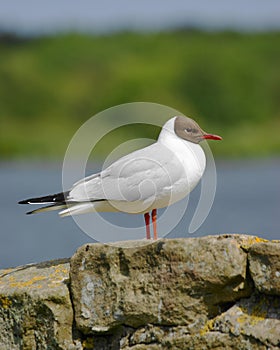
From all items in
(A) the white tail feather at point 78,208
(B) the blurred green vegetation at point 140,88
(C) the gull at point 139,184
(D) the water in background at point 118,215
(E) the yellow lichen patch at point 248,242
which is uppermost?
(B) the blurred green vegetation at point 140,88

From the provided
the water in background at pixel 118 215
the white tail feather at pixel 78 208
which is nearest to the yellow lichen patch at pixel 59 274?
the white tail feather at pixel 78 208

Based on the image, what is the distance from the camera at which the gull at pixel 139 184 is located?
22.9 ft

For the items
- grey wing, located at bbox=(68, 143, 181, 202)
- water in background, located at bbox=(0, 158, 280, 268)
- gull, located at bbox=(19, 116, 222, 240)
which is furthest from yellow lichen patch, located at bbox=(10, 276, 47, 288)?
water in background, located at bbox=(0, 158, 280, 268)

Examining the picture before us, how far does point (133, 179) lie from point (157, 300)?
4.32 ft

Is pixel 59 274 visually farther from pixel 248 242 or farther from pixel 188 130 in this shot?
pixel 188 130

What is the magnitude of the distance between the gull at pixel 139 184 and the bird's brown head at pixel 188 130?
10cm

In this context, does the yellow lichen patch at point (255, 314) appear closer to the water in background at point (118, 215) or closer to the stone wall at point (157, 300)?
the stone wall at point (157, 300)

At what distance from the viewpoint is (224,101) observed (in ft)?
201

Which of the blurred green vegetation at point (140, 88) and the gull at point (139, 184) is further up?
the blurred green vegetation at point (140, 88)

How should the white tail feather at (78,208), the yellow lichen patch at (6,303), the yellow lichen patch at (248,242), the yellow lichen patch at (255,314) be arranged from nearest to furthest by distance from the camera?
the yellow lichen patch at (255,314), the yellow lichen patch at (248,242), the yellow lichen patch at (6,303), the white tail feather at (78,208)

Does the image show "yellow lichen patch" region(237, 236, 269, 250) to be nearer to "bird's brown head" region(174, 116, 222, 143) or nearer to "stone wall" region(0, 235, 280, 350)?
"stone wall" region(0, 235, 280, 350)

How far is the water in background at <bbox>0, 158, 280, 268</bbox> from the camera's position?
21469 mm

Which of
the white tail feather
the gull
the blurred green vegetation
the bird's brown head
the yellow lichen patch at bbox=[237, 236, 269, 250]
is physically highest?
the blurred green vegetation

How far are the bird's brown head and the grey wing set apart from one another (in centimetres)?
21
